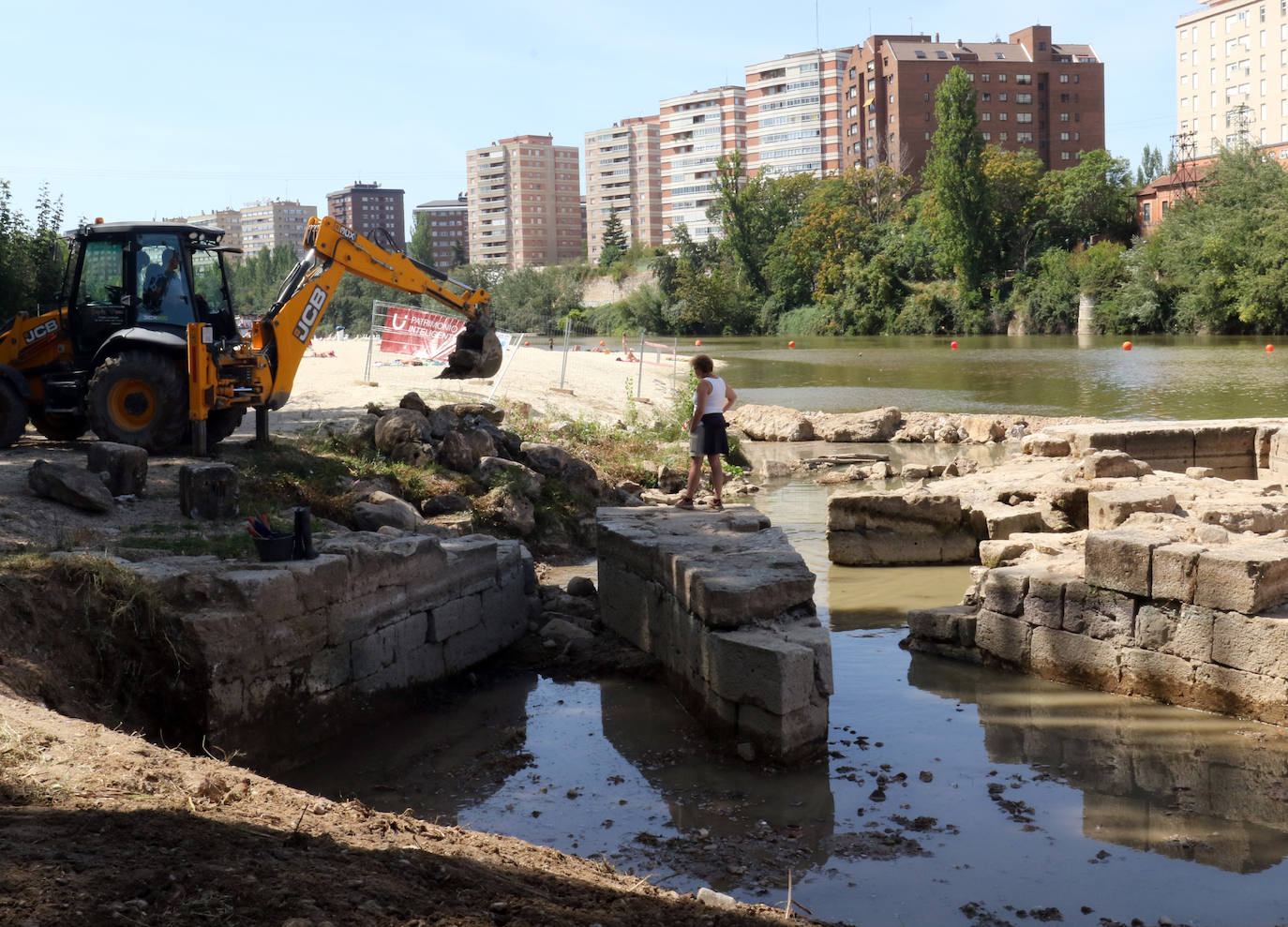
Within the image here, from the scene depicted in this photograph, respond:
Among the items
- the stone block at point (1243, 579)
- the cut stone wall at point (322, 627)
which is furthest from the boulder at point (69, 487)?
the stone block at point (1243, 579)

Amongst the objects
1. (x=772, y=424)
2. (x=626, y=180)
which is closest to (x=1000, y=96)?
(x=626, y=180)

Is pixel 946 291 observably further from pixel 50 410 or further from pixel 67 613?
pixel 67 613

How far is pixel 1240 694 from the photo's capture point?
732cm

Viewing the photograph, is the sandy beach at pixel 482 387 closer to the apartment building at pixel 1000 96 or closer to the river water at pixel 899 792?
the river water at pixel 899 792

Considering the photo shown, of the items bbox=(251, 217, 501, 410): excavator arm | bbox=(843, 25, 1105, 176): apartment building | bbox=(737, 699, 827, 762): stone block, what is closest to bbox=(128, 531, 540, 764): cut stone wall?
bbox=(737, 699, 827, 762): stone block

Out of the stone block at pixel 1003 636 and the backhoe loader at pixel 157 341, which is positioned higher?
the backhoe loader at pixel 157 341

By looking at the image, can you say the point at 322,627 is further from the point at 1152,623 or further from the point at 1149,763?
the point at 1152,623

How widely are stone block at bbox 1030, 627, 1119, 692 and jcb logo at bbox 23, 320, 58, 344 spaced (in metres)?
10.5

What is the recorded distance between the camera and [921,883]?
215 inches

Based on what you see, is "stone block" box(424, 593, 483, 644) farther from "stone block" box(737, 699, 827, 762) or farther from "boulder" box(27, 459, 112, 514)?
"boulder" box(27, 459, 112, 514)

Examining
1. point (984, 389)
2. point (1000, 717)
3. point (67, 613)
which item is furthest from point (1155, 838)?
point (984, 389)

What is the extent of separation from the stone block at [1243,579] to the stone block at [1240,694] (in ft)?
1.38

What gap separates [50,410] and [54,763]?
8.58 metres

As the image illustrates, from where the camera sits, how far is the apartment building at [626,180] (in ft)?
509
